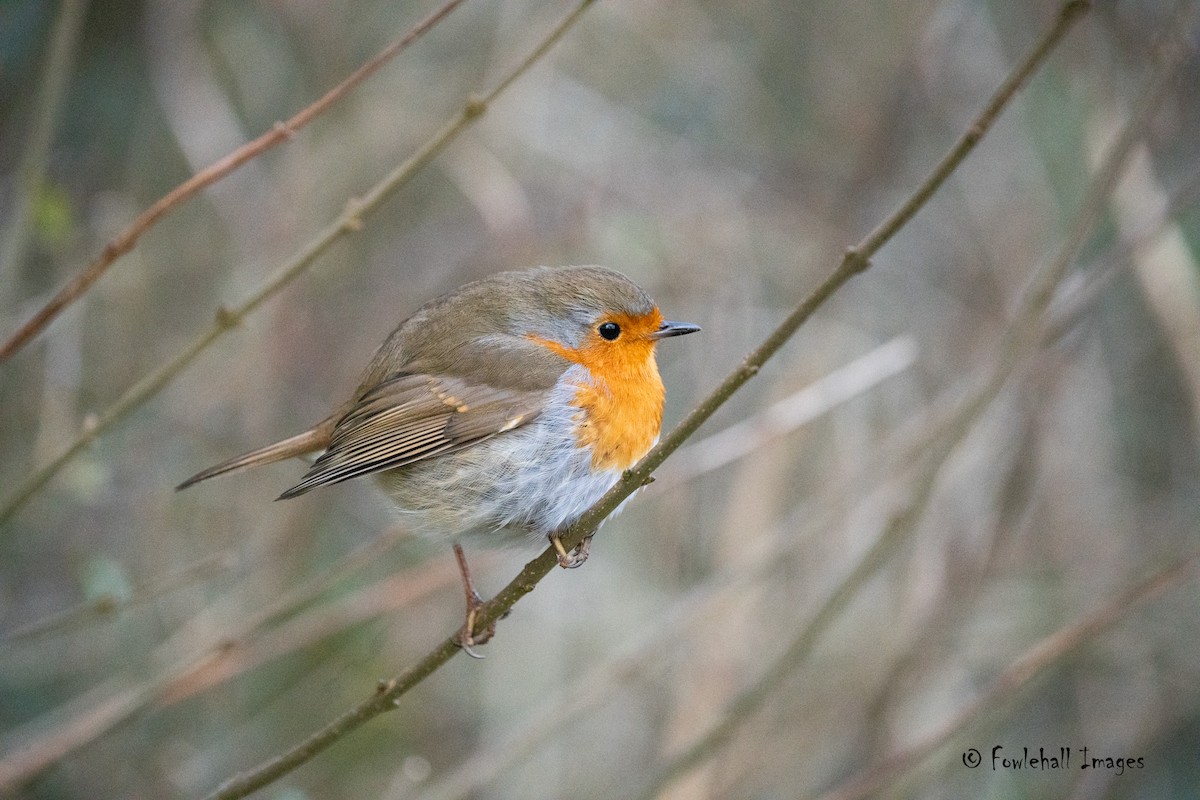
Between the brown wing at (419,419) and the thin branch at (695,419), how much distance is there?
69 cm

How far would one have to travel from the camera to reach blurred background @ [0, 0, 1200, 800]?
354 centimetres

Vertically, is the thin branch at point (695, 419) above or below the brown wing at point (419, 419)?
below

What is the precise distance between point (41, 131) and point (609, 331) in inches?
50.9

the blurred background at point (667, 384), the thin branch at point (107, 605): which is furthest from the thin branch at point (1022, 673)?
the thin branch at point (107, 605)

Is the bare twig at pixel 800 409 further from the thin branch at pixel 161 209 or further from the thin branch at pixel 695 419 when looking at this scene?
the thin branch at pixel 161 209

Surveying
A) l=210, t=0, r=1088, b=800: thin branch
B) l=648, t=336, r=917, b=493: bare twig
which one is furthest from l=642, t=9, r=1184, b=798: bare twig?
l=210, t=0, r=1088, b=800: thin branch

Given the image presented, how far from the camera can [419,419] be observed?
2.75 metres

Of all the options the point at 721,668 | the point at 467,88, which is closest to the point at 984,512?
the point at 721,668

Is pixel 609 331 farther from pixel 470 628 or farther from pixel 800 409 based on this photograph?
pixel 470 628

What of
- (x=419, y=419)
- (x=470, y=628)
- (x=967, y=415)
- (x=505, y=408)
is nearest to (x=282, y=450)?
(x=419, y=419)

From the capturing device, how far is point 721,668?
12.0 feet

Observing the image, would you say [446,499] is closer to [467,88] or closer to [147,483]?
[147,483]

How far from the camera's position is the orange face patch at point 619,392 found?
8.52ft

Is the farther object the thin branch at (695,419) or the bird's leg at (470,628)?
the bird's leg at (470,628)
